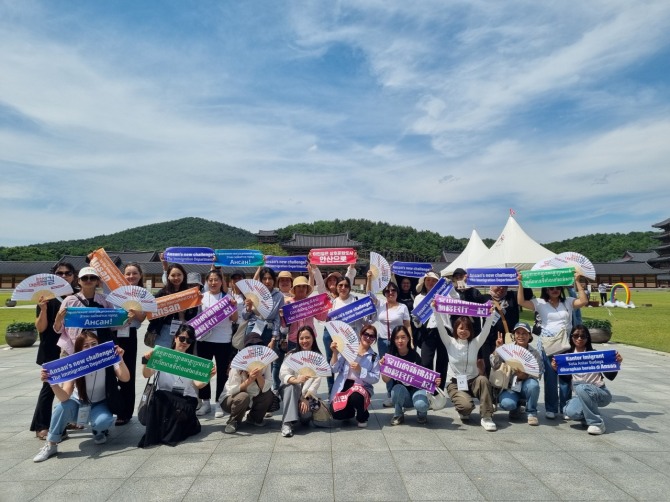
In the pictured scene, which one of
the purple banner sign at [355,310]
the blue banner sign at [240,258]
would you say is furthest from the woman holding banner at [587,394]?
the blue banner sign at [240,258]

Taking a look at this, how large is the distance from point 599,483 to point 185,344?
465 centimetres

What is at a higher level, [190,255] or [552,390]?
[190,255]

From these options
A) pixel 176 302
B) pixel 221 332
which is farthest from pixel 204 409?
pixel 176 302

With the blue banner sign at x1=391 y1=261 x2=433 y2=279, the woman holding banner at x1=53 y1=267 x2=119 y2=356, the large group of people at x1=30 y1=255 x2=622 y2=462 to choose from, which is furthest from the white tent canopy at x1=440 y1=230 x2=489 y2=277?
the woman holding banner at x1=53 y1=267 x2=119 y2=356

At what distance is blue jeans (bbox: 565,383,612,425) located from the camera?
538cm

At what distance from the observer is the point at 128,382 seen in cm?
555

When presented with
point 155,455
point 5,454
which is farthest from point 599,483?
point 5,454

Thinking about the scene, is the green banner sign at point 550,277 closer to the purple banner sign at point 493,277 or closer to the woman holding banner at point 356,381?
the purple banner sign at point 493,277

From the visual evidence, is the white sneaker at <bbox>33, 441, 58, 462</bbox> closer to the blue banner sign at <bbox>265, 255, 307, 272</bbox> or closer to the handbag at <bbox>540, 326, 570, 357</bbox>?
the blue banner sign at <bbox>265, 255, 307, 272</bbox>

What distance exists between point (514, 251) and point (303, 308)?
58.2 ft

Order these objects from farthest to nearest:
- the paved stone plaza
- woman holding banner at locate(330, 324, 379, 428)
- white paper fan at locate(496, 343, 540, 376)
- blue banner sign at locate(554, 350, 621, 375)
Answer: white paper fan at locate(496, 343, 540, 376)
woman holding banner at locate(330, 324, 379, 428)
blue banner sign at locate(554, 350, 621, 375)
the paved stone plaza

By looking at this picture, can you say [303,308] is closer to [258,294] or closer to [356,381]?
[258,294]

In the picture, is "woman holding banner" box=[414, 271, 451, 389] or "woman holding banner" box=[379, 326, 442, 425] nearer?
"woman holding banner" box=[379, 326, 442, 425]

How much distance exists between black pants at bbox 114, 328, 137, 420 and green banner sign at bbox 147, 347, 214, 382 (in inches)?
32.4
